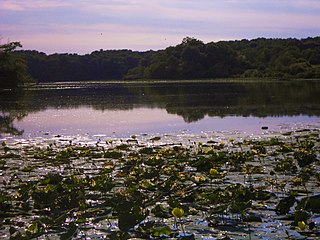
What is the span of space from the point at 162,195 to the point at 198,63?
77.7 meters

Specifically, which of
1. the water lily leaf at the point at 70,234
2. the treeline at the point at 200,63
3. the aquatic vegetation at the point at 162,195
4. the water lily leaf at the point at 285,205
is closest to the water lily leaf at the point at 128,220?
the aquatic vegetation at the point at 162,195

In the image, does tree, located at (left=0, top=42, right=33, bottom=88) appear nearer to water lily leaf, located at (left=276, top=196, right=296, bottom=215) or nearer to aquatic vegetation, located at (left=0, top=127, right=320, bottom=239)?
aquatic vegetation, located at (left=0, top=127, right=320, bottom=239)

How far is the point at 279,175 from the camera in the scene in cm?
706

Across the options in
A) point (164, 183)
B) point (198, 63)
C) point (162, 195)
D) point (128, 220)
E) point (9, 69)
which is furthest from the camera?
point (198, 63)

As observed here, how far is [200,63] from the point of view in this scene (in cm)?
8306

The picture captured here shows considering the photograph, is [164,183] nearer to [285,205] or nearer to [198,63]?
[285,205]

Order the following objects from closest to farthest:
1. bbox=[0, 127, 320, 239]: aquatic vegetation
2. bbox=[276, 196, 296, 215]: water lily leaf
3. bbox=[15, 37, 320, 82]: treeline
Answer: bbox=[0, 127, 320, 239]: aquatic vegetation, bbox=[276, 196, 296, 215]: water lily leaf, bbox=[15, 37, 320, 82]: treeline

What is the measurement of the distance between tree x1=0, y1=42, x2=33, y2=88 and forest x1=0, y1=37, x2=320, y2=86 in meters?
0.23

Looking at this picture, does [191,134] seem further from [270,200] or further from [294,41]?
[294,41]

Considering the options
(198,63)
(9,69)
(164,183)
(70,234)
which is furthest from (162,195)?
(198,63)

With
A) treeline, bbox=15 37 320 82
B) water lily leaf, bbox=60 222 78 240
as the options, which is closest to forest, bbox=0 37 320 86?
treeline, bbox=15 37 320 82

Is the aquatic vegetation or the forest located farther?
the forest

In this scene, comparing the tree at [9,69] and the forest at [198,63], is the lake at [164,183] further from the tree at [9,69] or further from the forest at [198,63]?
the forest at [198,63]

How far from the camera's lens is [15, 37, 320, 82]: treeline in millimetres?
72188
